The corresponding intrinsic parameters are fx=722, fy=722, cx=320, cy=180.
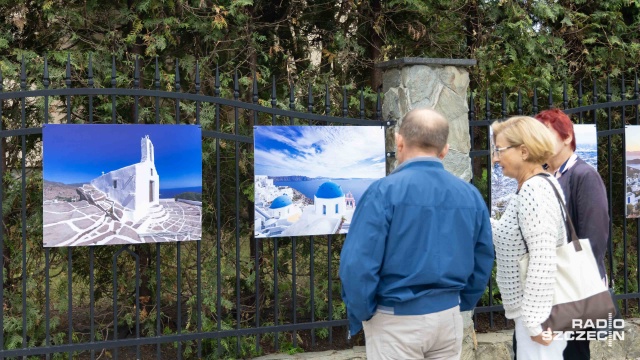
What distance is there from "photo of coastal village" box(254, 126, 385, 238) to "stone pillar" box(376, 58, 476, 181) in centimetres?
25

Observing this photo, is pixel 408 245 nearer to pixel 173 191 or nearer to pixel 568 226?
pixel 568 226

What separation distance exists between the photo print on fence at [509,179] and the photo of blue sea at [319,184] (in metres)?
1.09

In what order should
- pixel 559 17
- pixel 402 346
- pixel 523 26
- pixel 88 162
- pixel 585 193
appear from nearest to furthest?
pixel 402 346 → pixel 585 193 → pixel 88 162 → pixel 523 26 → pixel 559 17

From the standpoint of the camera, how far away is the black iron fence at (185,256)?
16.2 ft

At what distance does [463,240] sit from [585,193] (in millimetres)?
1056

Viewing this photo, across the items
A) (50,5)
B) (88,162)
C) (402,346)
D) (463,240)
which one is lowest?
(402,346)

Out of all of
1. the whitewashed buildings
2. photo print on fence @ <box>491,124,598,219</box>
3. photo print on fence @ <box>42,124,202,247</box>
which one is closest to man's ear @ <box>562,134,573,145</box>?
photo print on fence @ <box>491,124,598,219</box>

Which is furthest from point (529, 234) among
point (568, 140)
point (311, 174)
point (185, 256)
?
point (185, 256)

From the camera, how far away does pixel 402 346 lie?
2.82m

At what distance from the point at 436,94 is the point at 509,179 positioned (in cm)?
95

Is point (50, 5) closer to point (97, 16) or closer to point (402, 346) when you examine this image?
point (97, 16)

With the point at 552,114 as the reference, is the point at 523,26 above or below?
above

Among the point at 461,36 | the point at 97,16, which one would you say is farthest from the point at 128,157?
the point at 461,36

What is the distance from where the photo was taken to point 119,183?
4.34 metres
